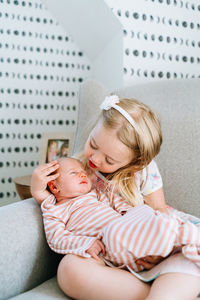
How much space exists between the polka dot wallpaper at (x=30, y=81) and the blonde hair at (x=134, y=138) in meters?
1.00

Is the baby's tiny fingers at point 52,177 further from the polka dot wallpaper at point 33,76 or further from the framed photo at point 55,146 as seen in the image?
the polka dot wallpaper at point 33,76

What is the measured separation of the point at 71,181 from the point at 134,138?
0.76ft

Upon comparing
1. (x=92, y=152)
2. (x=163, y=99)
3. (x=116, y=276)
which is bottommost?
(x=116, y=276)

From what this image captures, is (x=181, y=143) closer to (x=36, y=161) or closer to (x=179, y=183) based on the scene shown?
(x=179, y=183)

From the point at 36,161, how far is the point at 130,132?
1129mm

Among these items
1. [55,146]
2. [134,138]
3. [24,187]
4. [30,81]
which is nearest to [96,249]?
[134,138]

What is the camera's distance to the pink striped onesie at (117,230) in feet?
2.14

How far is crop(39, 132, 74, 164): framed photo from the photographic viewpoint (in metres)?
1.61

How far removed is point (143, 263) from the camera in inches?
28.1

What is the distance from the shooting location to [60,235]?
0.77 metres

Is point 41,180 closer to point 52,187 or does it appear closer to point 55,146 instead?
point 52,187

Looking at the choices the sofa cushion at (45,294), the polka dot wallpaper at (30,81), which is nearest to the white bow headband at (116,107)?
the sofa cushion at (45,294)

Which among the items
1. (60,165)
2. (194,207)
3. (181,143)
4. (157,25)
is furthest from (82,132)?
(157,25)

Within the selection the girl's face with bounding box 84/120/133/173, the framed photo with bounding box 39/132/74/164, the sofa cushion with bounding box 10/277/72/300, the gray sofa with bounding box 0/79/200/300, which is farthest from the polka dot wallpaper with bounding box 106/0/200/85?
the sofa cushion with bounding box 10/277/72/300
